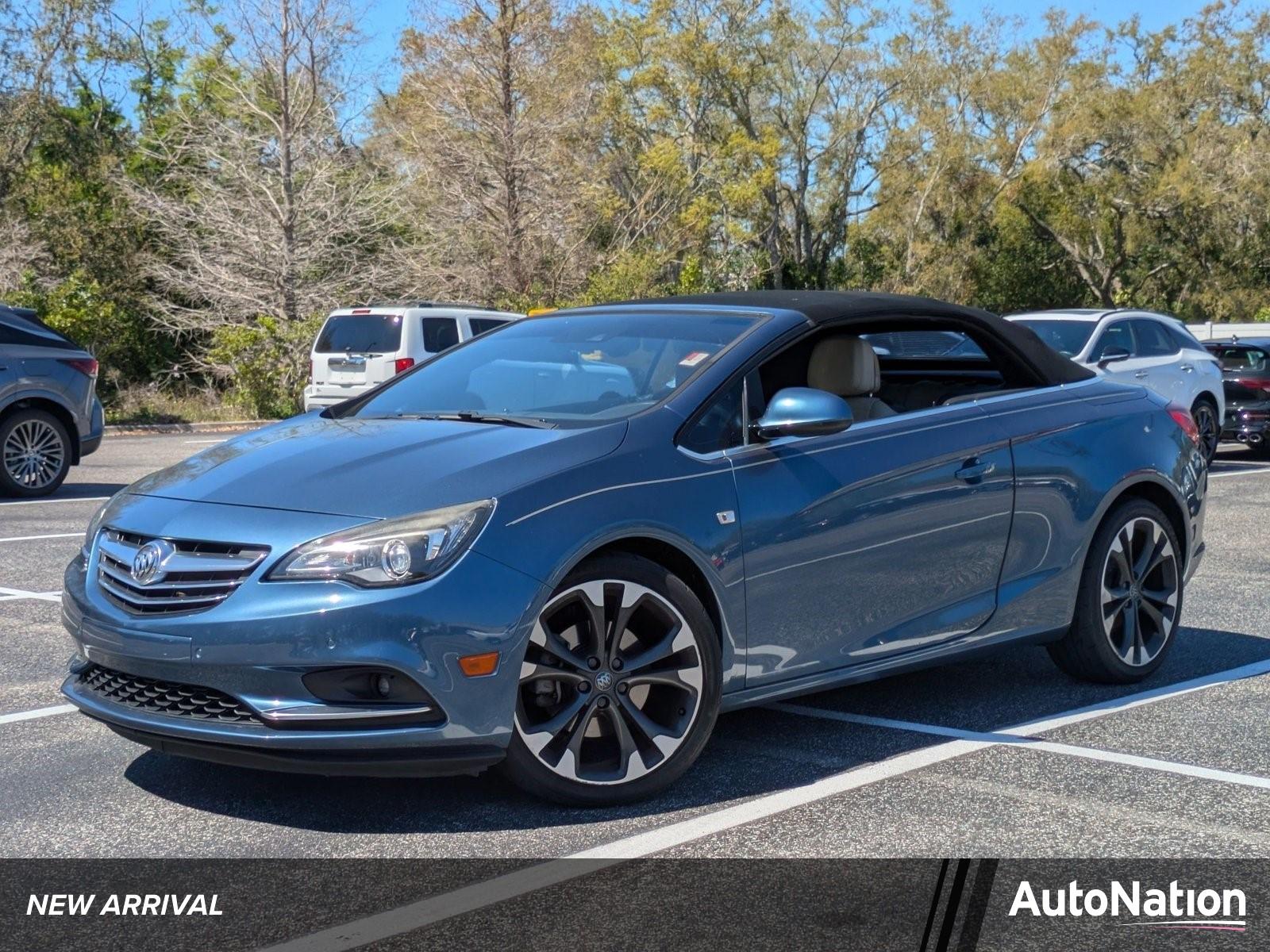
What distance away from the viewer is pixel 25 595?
8.31m

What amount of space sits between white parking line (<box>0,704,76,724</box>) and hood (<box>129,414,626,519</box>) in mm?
1192

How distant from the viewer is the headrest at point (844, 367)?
222 inches

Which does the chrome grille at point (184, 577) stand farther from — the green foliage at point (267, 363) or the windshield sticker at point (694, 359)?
the green foliage at point (267, 363)

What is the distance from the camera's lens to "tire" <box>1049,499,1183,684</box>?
6.10m

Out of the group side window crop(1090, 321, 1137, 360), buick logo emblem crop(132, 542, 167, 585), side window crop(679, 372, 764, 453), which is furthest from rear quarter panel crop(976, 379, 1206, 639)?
side window crop(1090, 321, 1137, 360)

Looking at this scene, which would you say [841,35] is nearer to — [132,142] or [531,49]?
[531,49]

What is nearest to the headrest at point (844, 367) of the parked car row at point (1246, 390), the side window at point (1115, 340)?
the side window at point (1115, 340)

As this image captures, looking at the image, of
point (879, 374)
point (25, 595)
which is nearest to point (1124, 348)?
point (879, 374)

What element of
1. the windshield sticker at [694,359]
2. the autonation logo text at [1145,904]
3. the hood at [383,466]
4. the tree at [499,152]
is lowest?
the autonation logo text at [1145,904]

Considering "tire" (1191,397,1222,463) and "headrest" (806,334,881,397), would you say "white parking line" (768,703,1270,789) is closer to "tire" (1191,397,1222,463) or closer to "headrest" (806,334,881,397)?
"headrest" (806,334,881,397)

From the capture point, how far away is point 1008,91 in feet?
178

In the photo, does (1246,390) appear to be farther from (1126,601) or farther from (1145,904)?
(1145,904)

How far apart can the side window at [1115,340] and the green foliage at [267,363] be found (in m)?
14.6

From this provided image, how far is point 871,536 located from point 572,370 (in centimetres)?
117
